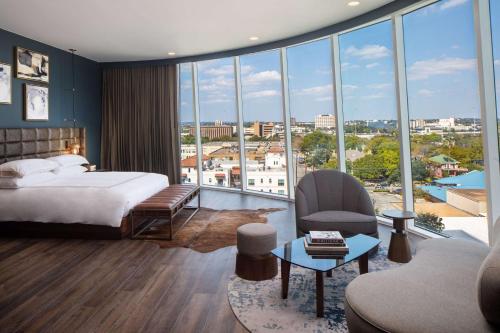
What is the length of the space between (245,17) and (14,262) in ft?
12.3

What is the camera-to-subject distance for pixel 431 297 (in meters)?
1.53

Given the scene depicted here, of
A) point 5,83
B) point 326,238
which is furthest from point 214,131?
point 326,238

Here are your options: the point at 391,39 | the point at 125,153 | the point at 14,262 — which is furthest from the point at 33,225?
the point at 391,39

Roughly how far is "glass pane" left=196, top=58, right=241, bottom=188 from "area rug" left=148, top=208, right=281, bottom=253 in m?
1.74

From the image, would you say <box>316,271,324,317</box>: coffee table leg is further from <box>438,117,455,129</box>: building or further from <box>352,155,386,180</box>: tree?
<box>352,155,386,180</box>: tree

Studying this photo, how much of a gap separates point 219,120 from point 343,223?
4193 millimetres

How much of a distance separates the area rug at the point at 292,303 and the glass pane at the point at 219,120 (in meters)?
4.03

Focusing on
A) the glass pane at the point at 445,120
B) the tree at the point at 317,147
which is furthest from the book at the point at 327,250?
the tree at the point at 317,147

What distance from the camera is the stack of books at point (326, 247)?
7.44 feet

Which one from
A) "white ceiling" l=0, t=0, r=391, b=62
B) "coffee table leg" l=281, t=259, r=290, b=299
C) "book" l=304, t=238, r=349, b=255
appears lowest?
"coffee table leg" l=281, t=259, r=290, b=299

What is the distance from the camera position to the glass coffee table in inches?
81.7

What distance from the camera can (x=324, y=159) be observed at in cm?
515

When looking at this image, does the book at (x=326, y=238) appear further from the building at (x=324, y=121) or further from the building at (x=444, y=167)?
the building at (x=324, y=121)

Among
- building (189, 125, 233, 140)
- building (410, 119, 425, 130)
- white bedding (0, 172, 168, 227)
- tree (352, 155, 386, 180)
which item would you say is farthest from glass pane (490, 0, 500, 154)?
building (189, 125, 233, 140)
